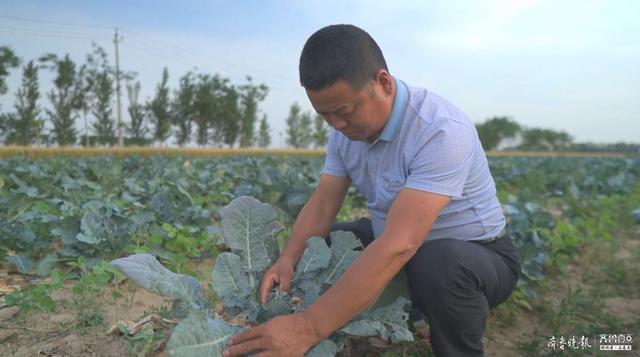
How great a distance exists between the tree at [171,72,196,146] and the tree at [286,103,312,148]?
11.9 m

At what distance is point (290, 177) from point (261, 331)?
121 inches

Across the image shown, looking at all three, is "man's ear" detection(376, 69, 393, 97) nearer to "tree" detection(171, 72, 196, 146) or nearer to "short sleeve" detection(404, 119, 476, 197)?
"short sleeve" detection(404, 119, 476, 197)

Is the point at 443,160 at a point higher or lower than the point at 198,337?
higher

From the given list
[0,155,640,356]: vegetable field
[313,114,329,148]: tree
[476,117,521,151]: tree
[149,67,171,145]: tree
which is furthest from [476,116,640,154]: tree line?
[0,155,640,356]: vegetable field

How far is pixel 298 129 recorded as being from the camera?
157 ft

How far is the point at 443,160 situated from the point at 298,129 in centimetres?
4657

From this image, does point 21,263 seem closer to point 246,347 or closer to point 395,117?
point 246,347

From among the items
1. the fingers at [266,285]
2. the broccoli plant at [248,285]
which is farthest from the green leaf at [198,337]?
the fingers at [266,285]

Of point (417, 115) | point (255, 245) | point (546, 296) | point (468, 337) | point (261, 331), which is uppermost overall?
point (417, 115)

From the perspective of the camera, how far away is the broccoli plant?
4.24 ft

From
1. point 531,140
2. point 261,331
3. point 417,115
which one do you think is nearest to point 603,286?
point 417,115

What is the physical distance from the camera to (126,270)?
130 centimetres

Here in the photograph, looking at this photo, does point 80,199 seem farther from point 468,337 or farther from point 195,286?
point 468,337

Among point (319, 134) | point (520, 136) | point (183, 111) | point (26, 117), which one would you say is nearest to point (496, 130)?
point (520, 136)
